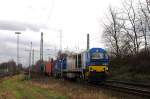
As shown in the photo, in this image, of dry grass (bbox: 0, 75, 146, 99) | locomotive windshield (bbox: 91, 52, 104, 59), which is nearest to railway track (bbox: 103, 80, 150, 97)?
dry grass (bbox: 0, 75, 146, 99)

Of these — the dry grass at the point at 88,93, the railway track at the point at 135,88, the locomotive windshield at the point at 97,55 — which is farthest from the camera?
the locomotive windshield at the point at 97,55

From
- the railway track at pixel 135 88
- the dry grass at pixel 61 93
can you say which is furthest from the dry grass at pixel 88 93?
the railway track at pixel 135 88

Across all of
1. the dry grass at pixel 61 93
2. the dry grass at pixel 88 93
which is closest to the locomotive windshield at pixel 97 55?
the dry grass at pixel 61 93

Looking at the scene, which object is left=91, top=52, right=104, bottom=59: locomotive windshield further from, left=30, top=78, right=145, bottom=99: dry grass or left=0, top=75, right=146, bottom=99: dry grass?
left=30, top=78, right=145, bottom=99: dry grass

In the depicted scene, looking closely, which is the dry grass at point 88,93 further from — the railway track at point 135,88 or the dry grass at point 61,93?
the railway track at point 135,88

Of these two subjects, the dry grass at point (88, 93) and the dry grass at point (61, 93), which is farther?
the dry grass at point (61, 93)

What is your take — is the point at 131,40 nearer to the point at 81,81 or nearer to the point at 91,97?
the point at 81,81

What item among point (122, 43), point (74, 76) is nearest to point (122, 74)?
point (74, 76)

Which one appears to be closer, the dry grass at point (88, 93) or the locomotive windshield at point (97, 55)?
the dry grass at point (88, 93)

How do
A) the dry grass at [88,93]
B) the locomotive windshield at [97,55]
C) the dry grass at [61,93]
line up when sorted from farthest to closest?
the locomotive windshield at [97,55], the dry grass at [61,93], the dry grass at [88,93]

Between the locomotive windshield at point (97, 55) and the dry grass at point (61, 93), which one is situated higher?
the locomotive windshield at point (97, 55)

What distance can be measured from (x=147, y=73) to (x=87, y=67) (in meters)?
8.48

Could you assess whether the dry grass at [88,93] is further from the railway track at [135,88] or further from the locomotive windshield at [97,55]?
the locomotive windshield at [97,55]

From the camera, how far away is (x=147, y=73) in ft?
133
